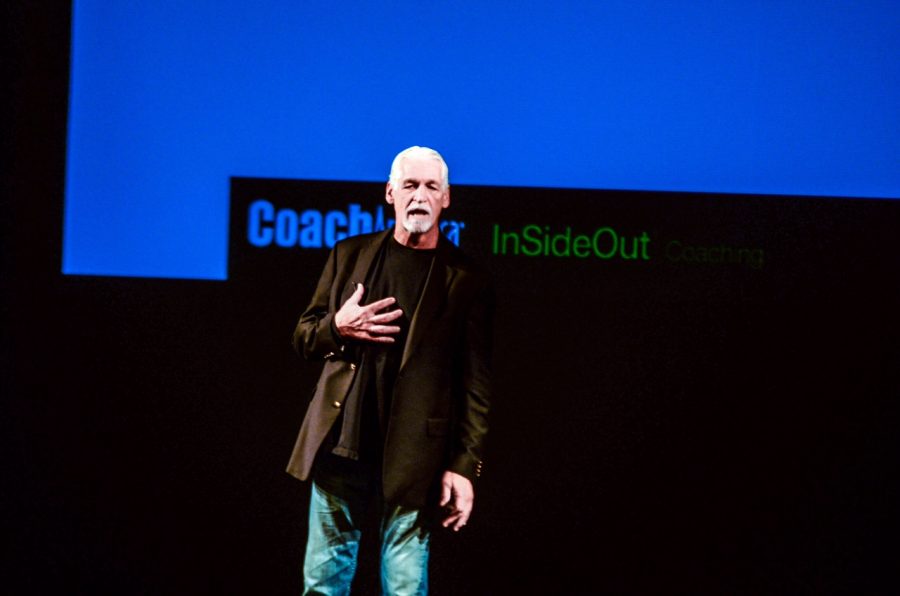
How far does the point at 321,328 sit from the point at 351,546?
0.62 meters

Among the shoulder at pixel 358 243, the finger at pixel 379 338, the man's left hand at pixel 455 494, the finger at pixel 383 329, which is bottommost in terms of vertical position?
the man's left hand at pixel 455 494

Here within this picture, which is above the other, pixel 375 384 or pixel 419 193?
pixel 419 193

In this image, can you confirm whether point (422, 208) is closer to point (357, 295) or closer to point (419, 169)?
point (419, 169)

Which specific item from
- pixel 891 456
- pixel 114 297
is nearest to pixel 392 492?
pixel 114 297

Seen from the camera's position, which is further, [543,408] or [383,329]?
[543,408]

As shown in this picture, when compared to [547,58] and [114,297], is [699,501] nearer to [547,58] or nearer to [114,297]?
[547,58]

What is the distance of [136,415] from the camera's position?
3.19m

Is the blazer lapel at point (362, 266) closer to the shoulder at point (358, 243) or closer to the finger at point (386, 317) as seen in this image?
the shoulder at point (358, 243)

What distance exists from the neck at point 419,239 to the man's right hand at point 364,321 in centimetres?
20

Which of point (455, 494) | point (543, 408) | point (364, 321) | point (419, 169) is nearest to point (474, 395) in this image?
point (455, 494)

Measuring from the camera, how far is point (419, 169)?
2.22 m

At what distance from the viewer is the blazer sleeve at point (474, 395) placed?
88.1 inches

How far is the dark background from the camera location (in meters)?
3.07

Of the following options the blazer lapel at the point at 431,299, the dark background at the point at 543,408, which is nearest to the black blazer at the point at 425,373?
the blazer lapel at the point at 431,299
